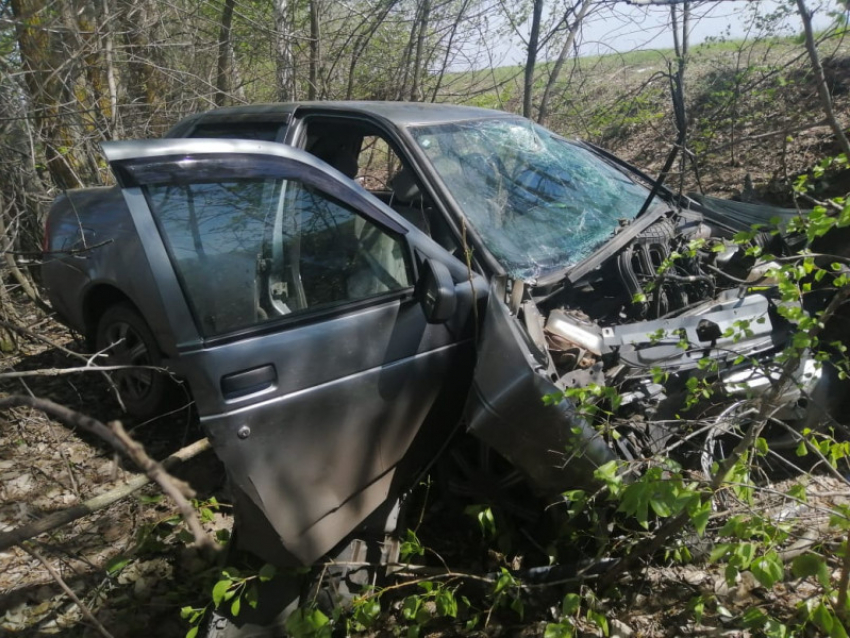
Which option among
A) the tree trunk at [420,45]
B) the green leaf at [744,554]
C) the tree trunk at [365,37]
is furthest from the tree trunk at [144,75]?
the green leaf at [744,554]

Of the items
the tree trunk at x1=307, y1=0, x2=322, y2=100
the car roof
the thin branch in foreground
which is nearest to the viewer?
the thin branch in foreground

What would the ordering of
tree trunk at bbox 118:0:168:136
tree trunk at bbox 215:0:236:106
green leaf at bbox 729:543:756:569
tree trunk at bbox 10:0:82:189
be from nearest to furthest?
green leaf at bbox 729:543:756:569 → tree trunk at bbox 10:0:82:189 → tree trunk at bbox 118:0:168:136 → tree trunk at bbox 215:0:236:106

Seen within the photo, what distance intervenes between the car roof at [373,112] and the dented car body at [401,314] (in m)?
0.03

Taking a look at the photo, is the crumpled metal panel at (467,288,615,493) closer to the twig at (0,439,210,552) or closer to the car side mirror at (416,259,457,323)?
the car side mirror at (416,259,457,323)

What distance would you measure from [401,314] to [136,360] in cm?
221

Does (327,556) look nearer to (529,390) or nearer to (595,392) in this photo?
(529,390)

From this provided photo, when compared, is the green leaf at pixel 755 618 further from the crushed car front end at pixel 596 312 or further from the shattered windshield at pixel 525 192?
the shattered windshield at pixel 525 192

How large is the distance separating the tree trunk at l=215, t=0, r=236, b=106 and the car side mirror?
18.7 feet

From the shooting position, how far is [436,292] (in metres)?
2.54

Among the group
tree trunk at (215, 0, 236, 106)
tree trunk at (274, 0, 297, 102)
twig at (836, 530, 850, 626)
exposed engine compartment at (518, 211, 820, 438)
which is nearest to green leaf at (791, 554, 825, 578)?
twig at (836, 530, 850, 626)

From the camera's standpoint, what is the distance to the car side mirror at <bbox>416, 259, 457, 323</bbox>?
8.26 ft

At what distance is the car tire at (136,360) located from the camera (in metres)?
3.92

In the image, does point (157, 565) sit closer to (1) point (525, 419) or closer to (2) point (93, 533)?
(2) point (93, 533)

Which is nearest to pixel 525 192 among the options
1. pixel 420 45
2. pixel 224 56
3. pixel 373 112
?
pixel 373 112
